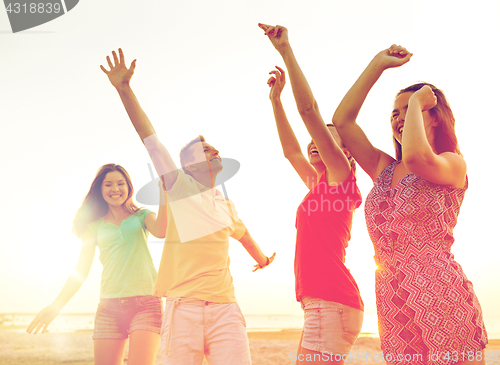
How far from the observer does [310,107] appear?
7.55 ft

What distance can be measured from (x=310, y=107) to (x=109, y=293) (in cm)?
A: 268

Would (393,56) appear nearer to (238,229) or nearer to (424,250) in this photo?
(424,250)

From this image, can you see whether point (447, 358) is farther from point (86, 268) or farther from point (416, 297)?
point (86, 268)

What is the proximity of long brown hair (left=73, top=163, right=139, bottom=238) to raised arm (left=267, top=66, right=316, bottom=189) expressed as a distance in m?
1.88

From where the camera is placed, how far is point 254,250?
365 centimetres

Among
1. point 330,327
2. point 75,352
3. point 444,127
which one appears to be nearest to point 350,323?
point 330,327

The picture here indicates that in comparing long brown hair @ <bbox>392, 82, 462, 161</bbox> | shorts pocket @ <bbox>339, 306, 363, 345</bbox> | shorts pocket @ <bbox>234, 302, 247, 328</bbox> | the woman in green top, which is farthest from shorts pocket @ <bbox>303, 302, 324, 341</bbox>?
the woman in green top

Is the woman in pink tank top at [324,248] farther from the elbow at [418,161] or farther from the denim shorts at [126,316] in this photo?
the denim shorts at [126,316]

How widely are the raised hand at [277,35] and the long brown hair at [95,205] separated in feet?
8.21

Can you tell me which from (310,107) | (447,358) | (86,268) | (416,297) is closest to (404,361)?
(447,358)

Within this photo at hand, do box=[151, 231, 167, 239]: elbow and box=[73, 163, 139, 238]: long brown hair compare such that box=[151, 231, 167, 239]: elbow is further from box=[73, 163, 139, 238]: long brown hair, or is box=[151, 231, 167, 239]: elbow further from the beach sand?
the beach sand

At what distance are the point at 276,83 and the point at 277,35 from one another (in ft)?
2.73

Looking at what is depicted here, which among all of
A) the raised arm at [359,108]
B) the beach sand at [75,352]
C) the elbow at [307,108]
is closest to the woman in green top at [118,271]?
the elbow at [307,108]

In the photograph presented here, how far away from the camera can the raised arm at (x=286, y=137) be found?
10.9 ft
